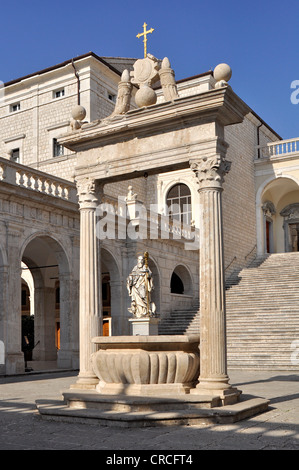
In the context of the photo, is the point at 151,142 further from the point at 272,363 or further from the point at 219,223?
the point at 272,363

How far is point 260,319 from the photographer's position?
2027 centimetres

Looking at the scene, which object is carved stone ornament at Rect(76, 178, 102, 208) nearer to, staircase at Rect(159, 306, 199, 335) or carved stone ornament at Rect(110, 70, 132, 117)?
carved stone ornament at Rect(110, 70, 132, 117)

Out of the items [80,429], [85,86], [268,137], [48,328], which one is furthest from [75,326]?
[268,137]

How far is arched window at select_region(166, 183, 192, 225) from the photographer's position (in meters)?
29.9

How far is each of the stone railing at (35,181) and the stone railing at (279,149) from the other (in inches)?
674

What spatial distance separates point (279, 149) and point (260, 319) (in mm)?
15989

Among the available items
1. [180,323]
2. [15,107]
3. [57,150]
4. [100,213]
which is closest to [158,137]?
[100,213]

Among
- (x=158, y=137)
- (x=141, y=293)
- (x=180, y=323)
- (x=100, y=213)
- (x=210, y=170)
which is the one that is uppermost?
(x=158, y=137)

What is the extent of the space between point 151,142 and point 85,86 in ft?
60.1

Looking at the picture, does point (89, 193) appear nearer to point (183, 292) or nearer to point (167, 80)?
point (167, 80)

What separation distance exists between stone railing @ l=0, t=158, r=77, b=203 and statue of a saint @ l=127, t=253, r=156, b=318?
731cm

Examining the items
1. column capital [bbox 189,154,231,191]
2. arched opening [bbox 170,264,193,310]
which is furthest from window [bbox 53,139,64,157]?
column capital [bbox 189,154,231,191]

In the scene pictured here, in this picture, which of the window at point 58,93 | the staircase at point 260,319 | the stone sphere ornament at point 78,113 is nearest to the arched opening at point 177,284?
the staircase at point 260,319

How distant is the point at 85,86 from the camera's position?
2694cm
